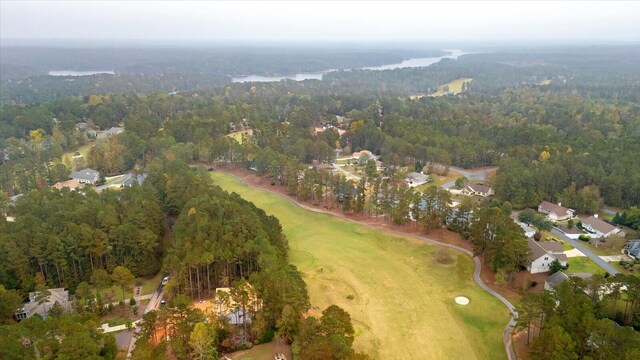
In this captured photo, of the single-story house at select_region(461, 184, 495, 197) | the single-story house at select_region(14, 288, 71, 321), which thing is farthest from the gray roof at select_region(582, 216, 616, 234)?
the single-story house at select_region(14, 288, 71, 321)

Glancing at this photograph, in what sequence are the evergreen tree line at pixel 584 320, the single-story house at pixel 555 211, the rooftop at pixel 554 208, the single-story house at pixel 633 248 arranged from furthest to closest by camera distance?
the rooftop at pixel 554 208 → the single-story house at pixel 555 211 → the single-story house at pixel 633 248 → the evergreen tree line at pixel 584 320

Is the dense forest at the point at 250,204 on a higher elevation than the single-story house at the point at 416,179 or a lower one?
higher

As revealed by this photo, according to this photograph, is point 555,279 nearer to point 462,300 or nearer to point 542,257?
point 542,257

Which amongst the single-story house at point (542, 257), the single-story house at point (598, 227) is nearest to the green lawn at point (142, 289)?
the single-story house at point (542, 257)

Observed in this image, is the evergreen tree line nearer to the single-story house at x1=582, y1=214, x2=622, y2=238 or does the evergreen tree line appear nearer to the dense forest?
the dense forest

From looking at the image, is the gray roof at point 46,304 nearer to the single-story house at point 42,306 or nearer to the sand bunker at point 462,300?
the single-story house at point 42,306

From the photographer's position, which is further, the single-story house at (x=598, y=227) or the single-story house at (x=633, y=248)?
the single-story house at (x=598, y=227)

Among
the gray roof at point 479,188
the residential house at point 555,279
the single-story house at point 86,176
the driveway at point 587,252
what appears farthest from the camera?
the single-story house at point 86,176
